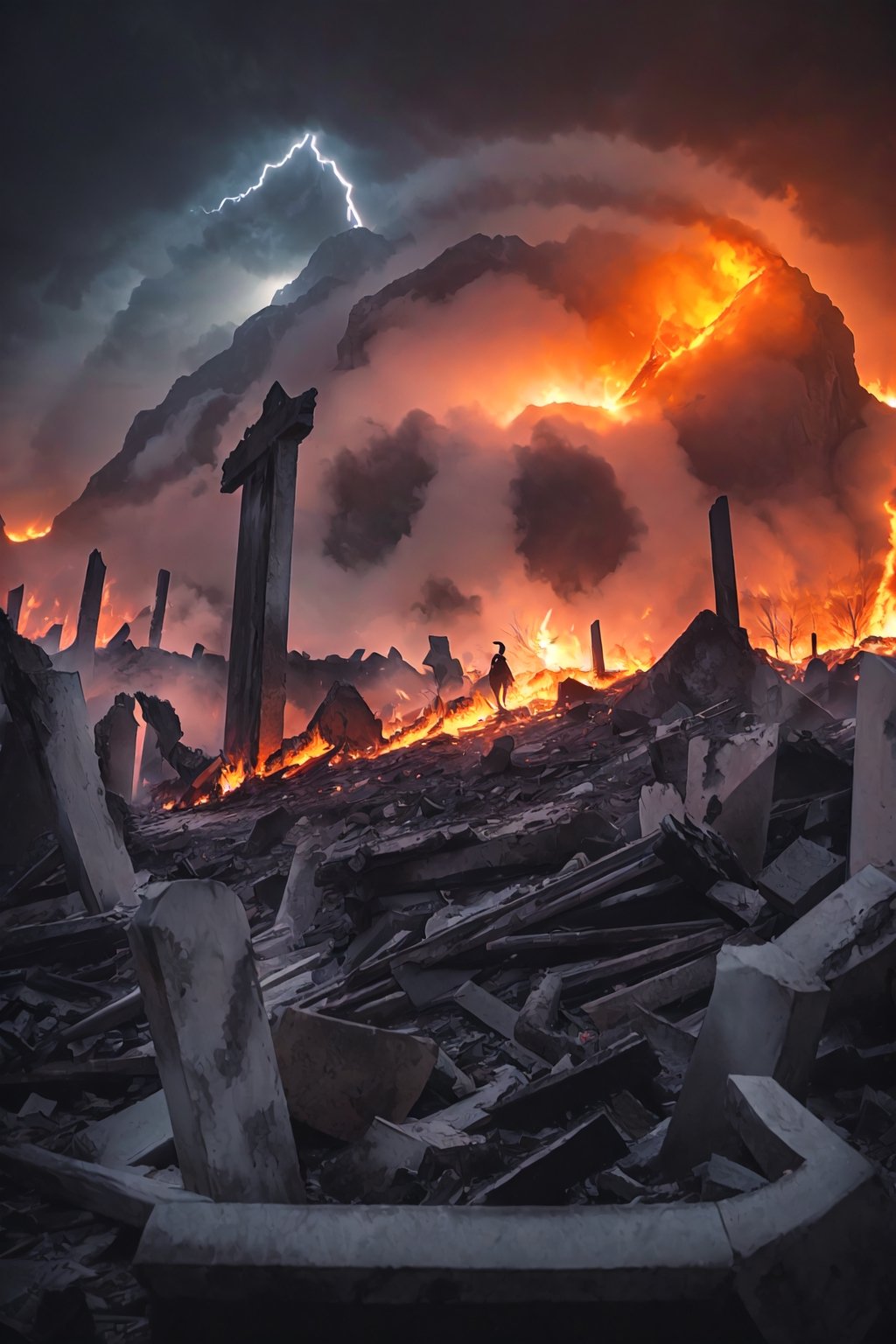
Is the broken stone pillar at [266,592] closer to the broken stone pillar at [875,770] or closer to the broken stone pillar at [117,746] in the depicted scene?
the broken stone pillar at [117,746]

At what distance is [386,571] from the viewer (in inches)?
1198

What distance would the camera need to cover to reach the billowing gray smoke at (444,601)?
29.9 m

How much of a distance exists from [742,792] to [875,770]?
0.84 m

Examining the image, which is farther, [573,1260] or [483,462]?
[483,462]

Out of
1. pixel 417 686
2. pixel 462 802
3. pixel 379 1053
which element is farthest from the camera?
pixel 417 686

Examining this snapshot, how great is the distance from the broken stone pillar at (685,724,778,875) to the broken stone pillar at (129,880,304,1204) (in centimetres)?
284

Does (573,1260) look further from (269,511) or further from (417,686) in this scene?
(417,686)

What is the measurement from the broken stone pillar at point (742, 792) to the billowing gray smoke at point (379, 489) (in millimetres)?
27527

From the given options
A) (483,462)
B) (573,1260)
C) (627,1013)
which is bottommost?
(627,1013)

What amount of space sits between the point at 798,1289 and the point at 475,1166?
100 cm

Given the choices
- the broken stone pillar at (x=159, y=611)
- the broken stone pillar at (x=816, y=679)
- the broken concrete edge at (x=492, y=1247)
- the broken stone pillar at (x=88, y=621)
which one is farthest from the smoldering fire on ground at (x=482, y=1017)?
the broken stone pillar at (x=159, y=611)

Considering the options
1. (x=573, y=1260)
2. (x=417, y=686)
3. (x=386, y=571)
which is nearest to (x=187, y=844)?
(x=573, y=1260)

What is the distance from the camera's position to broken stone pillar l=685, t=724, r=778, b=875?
155 inches

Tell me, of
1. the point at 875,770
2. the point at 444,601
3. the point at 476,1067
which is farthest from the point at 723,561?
the point at 444,601
